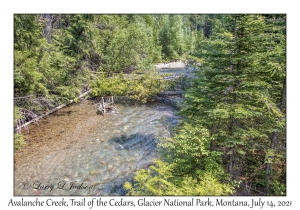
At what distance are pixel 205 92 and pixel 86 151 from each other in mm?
4905

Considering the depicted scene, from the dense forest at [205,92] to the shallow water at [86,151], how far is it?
67 centimetres

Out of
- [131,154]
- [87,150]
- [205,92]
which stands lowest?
[131,154]

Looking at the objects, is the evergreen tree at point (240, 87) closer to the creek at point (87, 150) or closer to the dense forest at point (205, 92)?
the dense forest at point (205, 92)

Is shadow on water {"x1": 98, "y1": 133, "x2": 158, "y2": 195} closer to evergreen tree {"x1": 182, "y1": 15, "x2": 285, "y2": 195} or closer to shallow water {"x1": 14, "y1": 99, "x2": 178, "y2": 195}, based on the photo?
shallow water {"x1": 14, "y1": 99, "x2": 178, "y2": 195}

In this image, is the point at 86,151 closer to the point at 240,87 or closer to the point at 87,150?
the point at 87,150

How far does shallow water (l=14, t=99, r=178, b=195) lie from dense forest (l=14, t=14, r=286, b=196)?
67 cm

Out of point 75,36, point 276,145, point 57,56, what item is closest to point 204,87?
point 276,145

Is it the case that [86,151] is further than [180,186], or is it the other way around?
[86,151]

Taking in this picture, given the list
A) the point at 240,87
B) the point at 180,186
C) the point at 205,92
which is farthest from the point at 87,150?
the point at 240,87

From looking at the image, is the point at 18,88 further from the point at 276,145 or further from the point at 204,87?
the point at 276,145

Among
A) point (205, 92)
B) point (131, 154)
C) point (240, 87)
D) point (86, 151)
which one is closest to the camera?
point (240, 87)

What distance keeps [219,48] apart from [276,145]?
9.04 feet

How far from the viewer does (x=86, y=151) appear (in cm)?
707

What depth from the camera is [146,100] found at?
12539 millimetres
